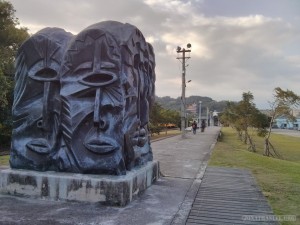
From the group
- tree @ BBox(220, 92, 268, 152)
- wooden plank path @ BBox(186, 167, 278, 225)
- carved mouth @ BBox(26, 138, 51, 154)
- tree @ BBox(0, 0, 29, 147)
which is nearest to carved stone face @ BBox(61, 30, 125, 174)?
carved mouth @ BBox(26, 138, 51, 154)

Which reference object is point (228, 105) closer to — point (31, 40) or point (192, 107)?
point (192, 107)

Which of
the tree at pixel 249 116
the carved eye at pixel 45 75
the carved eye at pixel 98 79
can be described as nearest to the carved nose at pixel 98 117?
the carved eye at pixel 98 79

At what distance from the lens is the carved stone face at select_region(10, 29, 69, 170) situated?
22.7ft

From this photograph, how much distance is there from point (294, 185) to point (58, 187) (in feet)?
19.1

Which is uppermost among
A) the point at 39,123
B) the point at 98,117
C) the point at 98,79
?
the point at 98,79

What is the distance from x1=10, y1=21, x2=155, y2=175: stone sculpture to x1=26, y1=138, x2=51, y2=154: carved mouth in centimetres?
2

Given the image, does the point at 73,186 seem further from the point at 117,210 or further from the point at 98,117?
the point at 98,117

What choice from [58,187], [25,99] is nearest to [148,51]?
[25,99]

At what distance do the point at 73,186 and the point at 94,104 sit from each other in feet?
4.78

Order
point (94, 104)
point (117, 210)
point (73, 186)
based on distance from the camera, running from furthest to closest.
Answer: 1. point (94, 104)
2. point (73, 186)
3. point (117, 210)

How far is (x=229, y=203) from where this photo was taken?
6867mm

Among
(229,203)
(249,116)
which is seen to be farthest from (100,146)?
(249,116)

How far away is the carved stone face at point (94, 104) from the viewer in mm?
6527

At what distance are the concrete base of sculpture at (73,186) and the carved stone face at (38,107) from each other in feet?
1.09
